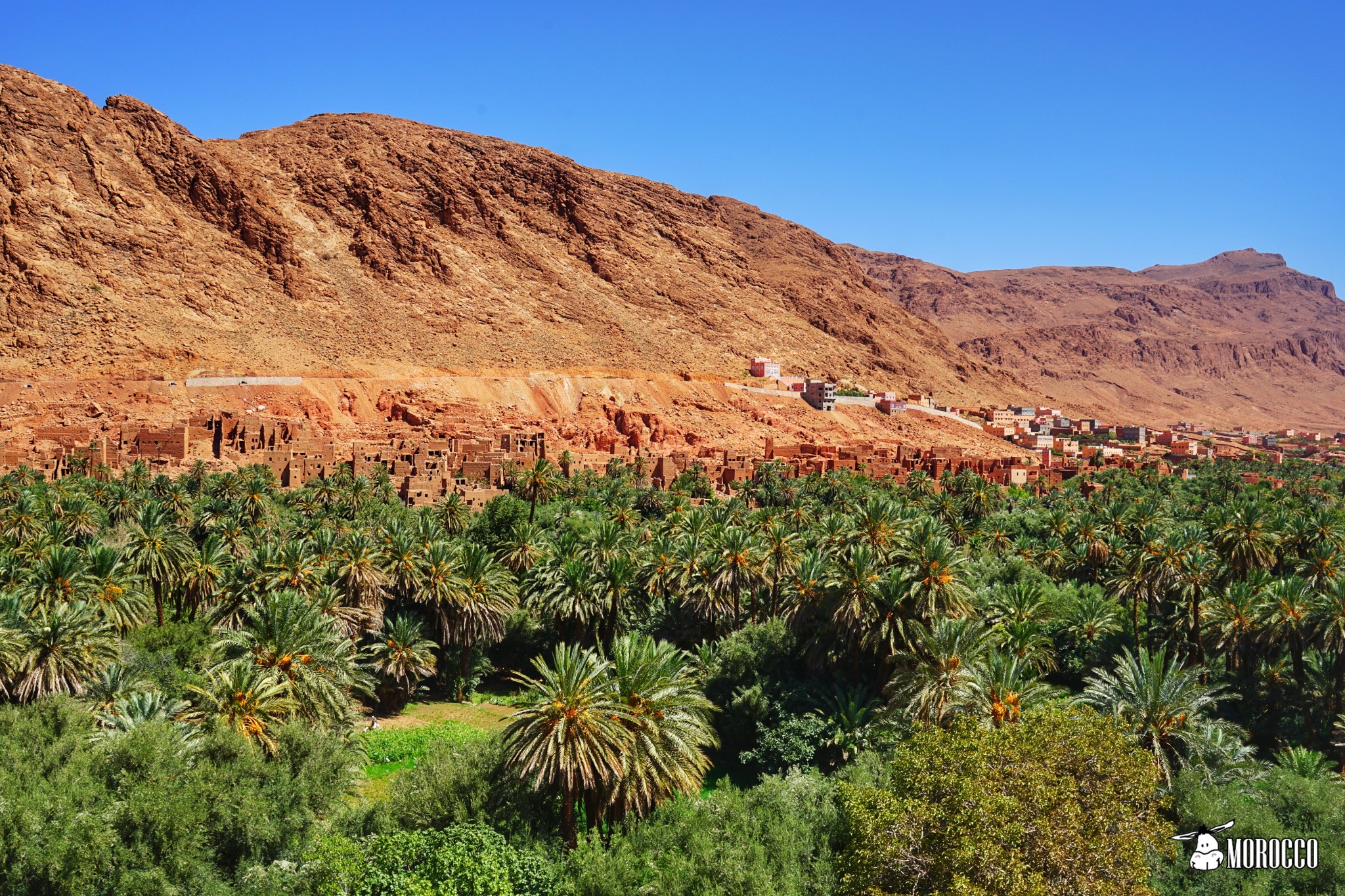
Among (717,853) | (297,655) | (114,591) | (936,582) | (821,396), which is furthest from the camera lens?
(821,396)

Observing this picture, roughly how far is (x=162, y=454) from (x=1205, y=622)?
190 feet

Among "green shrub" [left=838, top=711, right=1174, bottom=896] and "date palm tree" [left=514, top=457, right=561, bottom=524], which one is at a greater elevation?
"date palm tree" [left=514, top=457, right=561, bottom=524]

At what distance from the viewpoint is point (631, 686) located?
1591 cm

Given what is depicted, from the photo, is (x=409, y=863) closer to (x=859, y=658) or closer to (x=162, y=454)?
(x=859, y=658)

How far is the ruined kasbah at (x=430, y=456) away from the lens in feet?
192

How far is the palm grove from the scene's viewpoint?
1355cm

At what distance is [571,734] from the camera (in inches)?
588

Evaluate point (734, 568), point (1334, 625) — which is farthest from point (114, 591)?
point (1334, 625)

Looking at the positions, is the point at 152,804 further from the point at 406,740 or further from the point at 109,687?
the point at 406,740

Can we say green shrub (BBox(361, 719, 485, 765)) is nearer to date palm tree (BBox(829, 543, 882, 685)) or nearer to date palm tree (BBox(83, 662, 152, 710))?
date palm tree (BBox(83, 662, 152, 710))

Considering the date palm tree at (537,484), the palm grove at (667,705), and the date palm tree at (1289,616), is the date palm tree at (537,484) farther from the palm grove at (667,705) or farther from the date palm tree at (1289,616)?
the date palm tree at (1289,616)

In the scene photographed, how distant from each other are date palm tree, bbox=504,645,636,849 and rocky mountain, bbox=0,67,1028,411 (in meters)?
69.6

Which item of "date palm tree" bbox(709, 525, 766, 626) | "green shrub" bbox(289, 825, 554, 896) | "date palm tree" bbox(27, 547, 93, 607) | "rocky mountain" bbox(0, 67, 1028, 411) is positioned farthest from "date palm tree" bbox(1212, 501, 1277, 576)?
"rocky mountain" bbox(0, 67, 1028, 411)

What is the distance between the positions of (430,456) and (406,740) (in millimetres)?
41373
